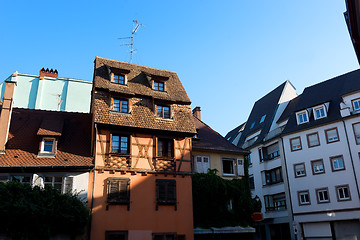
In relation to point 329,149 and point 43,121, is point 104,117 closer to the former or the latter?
point 43,121

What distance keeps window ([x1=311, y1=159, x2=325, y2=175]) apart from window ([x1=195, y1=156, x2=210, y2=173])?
570 inches

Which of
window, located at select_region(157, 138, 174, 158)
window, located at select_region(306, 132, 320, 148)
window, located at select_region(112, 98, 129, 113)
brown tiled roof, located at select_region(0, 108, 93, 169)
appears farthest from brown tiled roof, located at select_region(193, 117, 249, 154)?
window, located at select_region(306, 132, 320, 148)

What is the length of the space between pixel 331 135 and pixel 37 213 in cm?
2760

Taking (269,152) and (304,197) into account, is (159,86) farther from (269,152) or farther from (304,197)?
(269,152)

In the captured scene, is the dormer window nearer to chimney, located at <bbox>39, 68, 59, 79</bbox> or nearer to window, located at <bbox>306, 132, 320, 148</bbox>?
chimney, located at <bbox>39, 68, 59, 79</bbox>

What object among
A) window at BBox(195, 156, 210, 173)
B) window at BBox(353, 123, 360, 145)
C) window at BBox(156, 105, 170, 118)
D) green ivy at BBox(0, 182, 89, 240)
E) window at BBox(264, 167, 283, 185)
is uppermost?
window at BBox(353, 123, 360, 145)

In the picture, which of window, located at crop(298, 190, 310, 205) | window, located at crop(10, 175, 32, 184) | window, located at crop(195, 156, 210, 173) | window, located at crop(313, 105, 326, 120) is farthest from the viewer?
window, located at crop(313, 105, 326, 120)

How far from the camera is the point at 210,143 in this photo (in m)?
25.8

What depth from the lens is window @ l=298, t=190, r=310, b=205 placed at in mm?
33906

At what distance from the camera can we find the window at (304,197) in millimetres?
33906

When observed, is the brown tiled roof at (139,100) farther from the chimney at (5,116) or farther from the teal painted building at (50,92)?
the teal painted building at (50,92)

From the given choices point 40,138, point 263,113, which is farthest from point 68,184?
point 263,113

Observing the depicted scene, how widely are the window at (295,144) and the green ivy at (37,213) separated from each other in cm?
2484

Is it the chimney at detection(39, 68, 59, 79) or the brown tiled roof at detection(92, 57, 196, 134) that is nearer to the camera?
the brown tiled roof at detection(92, 57, 196, 134)
